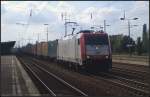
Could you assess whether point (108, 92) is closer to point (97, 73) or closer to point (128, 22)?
point (97, 73)

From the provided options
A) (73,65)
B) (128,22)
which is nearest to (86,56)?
(73,65)

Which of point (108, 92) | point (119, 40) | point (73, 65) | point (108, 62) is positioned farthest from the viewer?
point (119, 40)

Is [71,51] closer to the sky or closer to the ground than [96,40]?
closer to the ground

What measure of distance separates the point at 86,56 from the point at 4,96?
46.1ft

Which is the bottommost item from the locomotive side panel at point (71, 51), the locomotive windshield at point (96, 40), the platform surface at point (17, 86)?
the platform surface at point (17, 86)

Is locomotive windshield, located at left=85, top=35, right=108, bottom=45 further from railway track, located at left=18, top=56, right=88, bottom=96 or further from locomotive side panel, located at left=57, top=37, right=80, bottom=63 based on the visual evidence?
railway track, located at left=18, top=56, right=88, bottom=96

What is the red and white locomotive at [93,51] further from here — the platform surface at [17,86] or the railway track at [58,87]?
the platform surface at [17,86]

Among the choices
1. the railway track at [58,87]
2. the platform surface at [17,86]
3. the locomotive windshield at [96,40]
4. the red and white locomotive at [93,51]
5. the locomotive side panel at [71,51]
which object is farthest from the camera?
the locomotive side panel at [71,51]

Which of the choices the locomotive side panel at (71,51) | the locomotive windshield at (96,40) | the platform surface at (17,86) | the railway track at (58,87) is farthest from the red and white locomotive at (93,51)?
the platform surface at (17,86)

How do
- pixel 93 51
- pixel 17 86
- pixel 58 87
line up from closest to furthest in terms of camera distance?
pixel 58 87, pixel 17 86, pixel 93 51

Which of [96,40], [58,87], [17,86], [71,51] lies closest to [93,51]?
[96,40]

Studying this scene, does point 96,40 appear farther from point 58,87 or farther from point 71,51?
point 58,87

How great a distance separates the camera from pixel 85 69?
31.0 m

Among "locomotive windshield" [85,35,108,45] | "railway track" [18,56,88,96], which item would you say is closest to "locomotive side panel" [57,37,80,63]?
"locomotive windshield" [85,35,108,45]
